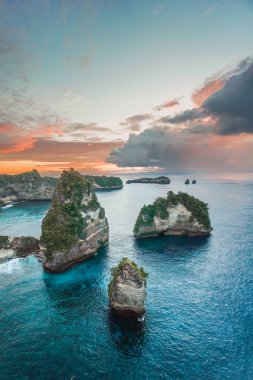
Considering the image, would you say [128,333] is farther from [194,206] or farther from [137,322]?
[194,206]

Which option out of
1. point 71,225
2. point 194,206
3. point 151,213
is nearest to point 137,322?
point 71,225

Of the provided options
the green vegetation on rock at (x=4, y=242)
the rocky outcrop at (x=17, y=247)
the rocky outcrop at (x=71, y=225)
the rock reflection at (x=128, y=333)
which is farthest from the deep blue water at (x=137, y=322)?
the green vegetation on rock at (x=4, y=242)

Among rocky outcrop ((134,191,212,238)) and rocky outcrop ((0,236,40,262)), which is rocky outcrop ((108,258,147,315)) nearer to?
rocky outcrop ((0,236,40,262))

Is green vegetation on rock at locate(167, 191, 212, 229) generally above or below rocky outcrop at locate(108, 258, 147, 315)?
above

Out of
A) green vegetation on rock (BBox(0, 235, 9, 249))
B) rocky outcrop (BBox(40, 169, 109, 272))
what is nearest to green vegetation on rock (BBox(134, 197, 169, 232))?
rocky outcrop (BBox(40, 169, 109, 272))

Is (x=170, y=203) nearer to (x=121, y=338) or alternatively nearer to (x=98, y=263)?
(x=98, y=263)

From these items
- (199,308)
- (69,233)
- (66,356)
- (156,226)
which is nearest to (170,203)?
(156,226)
